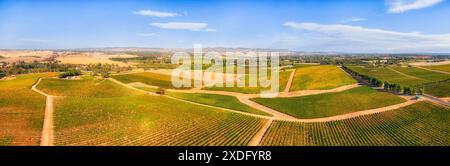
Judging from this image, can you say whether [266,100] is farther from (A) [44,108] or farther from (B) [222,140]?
(A) [44,108]

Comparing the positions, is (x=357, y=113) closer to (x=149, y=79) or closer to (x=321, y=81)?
(x=321, y=81)

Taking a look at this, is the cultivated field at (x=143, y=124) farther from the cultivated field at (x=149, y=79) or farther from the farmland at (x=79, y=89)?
the cultivated field at (x=149, y=79)

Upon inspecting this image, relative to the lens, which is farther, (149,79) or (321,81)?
(149,79)

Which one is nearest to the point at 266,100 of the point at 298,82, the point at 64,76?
the point at 298,82

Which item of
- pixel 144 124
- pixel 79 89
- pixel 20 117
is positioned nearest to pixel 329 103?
pixel 144 124

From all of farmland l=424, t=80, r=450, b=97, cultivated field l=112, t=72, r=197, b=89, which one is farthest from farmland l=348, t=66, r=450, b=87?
cultivated field l=112, t=72, r=197, b=89

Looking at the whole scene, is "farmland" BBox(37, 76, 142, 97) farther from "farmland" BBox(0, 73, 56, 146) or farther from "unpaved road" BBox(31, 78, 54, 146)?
"unpaved road" BBox(31, 78, 54, 146)
